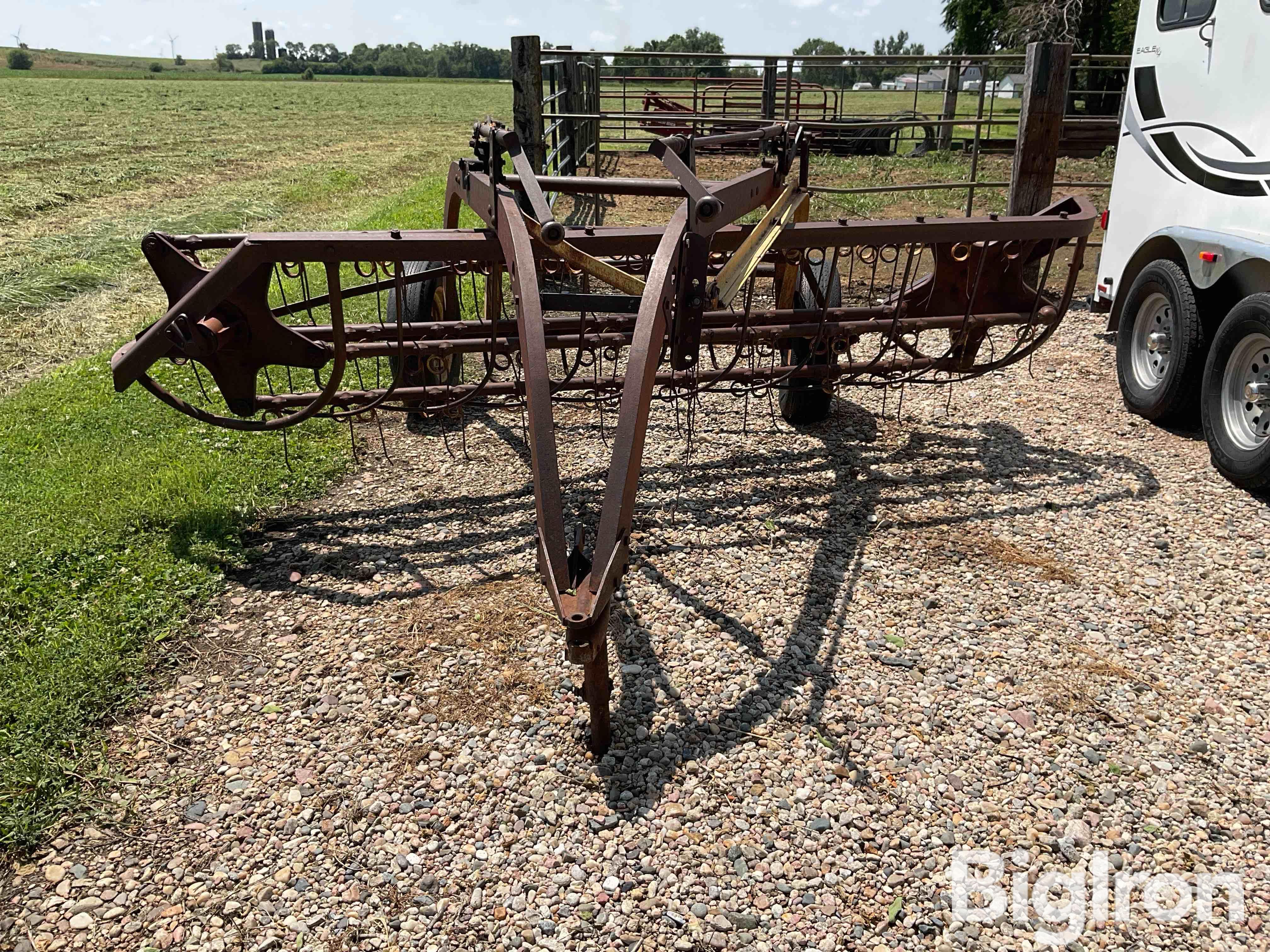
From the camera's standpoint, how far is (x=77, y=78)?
50219mm

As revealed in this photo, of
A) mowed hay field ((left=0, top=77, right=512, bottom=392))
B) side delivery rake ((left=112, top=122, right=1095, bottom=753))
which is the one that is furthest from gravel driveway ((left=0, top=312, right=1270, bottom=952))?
mowed hay field ((left=0, top=77, right=512, bottom=392))

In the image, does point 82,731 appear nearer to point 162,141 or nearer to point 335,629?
point 335,629

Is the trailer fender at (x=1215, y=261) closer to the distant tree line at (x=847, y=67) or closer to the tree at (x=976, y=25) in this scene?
the distant tree line at (x=847, y=67)

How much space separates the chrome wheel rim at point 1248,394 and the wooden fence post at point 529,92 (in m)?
5.58

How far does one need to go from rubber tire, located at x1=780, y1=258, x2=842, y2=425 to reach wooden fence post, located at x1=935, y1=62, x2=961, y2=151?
10058 mm

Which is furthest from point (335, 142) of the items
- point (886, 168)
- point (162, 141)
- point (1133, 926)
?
point (1133, 926)

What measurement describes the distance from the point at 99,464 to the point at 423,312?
6.20 feet

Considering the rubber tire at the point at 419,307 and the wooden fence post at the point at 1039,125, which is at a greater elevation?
the wooden fence post at the point at 1039,125

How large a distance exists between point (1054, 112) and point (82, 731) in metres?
7.72

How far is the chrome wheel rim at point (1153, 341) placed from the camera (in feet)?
18.1

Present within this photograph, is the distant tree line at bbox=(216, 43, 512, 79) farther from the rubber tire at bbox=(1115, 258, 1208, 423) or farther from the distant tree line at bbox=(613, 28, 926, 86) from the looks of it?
the rubber tire at bbox=(1115, 258, 1208, 423)

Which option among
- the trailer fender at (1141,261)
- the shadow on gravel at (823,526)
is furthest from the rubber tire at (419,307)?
the trailer fender at (1141,261)

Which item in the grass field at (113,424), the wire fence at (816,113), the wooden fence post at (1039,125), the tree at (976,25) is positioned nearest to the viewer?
the grass field at (113,424)

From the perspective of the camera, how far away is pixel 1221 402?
16.1 feet
